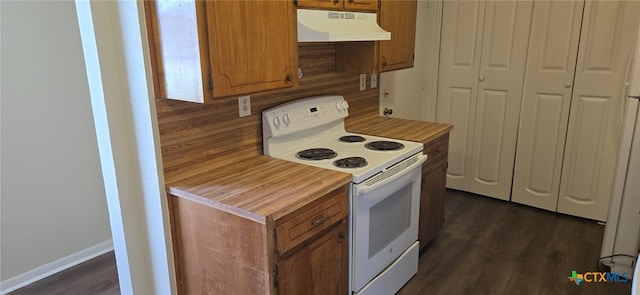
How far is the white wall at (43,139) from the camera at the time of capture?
2391 mm

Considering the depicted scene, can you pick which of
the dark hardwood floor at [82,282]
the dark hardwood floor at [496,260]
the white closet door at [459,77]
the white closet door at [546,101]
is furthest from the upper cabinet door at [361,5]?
the dark hardwood floor at [82,282]

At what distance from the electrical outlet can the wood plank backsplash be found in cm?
2

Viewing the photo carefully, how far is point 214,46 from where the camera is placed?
1546mm

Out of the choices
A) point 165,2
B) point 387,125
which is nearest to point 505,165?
point 387,125

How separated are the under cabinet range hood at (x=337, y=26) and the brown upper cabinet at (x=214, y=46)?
17cm

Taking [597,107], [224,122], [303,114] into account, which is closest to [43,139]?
[224,122]

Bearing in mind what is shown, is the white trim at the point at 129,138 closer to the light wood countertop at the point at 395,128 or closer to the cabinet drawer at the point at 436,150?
the light wood countertop at the point at 395,128

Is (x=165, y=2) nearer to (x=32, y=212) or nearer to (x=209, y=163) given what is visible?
(x=209, y=163)

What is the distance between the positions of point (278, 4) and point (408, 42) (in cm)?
127

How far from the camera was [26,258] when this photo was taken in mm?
2578

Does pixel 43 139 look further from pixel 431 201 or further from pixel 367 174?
pixel 431 201

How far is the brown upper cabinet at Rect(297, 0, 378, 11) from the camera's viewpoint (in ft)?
6.43

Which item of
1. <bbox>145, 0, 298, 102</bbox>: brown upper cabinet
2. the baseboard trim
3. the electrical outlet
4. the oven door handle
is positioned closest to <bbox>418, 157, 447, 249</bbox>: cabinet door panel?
the oven door handle

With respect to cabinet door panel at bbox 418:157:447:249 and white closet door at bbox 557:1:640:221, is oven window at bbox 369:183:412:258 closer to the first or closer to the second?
→ cabinet door panel at bbox 418:157:447:249
